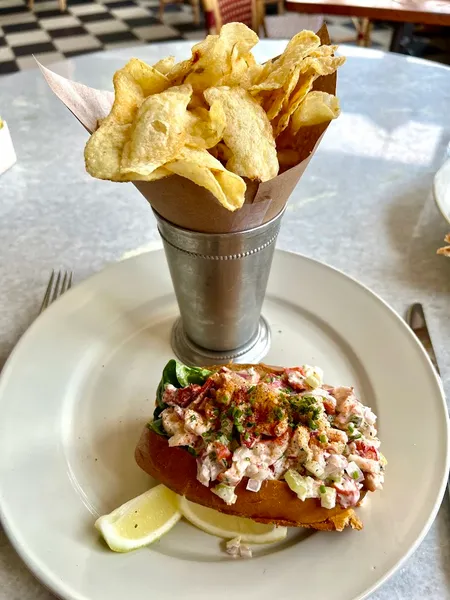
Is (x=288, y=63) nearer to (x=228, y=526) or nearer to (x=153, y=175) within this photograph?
(x=153, y=175)

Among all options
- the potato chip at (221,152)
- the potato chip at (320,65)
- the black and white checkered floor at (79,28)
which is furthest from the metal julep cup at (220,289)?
the black and white checkered floor at (79,28)

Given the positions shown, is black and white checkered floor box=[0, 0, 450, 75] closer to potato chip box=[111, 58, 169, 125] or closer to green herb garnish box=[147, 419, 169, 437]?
potato chip box=[111, 58, 169, 125]

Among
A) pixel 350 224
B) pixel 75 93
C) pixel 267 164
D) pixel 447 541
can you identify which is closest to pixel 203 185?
pixel 267 164

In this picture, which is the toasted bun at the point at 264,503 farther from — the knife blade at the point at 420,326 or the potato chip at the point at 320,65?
the potato chip at the point at 320,65

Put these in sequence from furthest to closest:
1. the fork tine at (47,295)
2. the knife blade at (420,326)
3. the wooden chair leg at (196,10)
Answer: the wooden chair leg at (196,10), the fork tine at (47,295), the knife blade at (420,326)

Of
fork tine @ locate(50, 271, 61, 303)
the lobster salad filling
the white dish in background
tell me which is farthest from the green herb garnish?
the white dish in background

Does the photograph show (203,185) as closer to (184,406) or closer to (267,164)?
(267,164)
